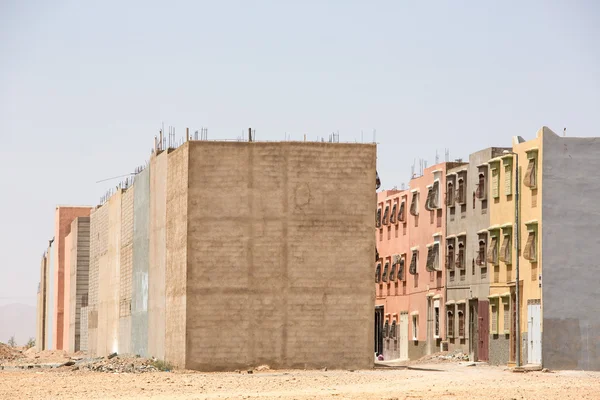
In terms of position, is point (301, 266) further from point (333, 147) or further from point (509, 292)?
point (509, 292)

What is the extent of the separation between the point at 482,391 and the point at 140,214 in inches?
1105

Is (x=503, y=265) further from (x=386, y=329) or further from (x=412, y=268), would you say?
(x=386, y=329)

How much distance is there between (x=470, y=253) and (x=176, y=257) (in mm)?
16478

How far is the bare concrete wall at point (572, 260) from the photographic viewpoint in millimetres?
51406

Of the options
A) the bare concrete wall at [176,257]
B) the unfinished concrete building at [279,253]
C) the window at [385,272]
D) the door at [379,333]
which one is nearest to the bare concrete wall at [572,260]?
the unfinished concrete building at [279,253]

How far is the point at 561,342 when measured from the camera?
51.5 m

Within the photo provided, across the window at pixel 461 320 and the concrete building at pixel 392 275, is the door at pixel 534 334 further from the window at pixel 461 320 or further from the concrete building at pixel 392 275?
the concrete building at pixel 392 275

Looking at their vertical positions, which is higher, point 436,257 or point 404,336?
point 436,257

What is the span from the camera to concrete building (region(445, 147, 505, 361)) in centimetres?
5906

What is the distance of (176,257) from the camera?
5078 cm

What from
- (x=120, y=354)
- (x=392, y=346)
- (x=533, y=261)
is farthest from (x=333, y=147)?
(x=392, y=346)

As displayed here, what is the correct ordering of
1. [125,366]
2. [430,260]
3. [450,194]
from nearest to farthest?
[125,366] → [450,194] → [430,260]

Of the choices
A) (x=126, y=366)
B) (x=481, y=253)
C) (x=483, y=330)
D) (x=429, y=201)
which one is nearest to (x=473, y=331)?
(x=483, y=330)

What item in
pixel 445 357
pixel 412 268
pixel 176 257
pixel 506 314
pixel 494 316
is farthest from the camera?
pixel 412 268
